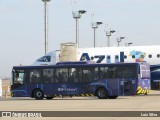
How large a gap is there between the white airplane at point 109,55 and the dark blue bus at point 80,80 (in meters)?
9.68

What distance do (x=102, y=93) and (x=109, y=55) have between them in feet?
43.6

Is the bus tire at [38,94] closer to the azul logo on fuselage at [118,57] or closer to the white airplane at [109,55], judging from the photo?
the white airplane at [109,55]

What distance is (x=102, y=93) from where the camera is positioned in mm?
38406

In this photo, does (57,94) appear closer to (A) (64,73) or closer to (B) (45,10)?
(A) (64,73)

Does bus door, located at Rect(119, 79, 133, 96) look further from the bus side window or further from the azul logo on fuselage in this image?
the azul logo on fuselage

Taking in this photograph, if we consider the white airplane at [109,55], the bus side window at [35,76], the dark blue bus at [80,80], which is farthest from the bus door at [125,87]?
the white airplane at [109,55]

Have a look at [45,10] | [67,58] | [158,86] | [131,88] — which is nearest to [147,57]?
[158,86]

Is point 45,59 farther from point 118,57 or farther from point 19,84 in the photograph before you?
point 19,84

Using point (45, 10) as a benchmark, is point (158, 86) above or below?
below

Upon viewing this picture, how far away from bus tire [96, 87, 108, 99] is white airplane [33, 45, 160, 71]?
40.6 ft

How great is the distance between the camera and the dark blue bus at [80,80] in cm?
3794

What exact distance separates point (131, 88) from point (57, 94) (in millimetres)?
5802

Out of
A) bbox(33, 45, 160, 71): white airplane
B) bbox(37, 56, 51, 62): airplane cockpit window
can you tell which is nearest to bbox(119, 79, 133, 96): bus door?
bbox(33, 45, 160, 71): white airplane

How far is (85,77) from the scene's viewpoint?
127 feet
